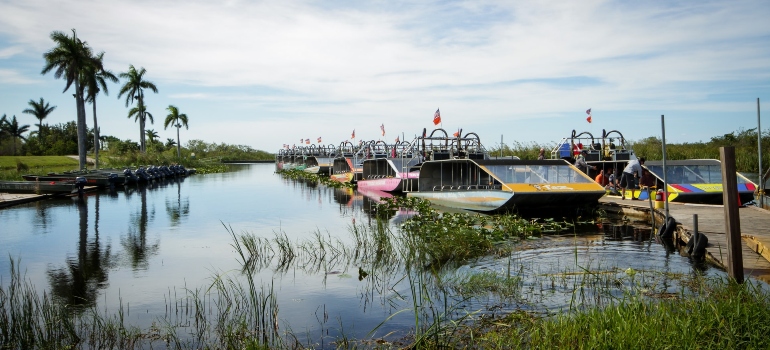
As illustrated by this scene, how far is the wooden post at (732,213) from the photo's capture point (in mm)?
9141

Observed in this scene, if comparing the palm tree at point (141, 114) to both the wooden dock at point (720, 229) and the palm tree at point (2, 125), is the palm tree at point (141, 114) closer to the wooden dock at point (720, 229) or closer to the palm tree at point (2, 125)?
the palm tree at point (2, 125)

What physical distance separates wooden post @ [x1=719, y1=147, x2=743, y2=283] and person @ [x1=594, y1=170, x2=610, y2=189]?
1778 cm

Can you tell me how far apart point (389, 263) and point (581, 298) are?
4966 millimetres

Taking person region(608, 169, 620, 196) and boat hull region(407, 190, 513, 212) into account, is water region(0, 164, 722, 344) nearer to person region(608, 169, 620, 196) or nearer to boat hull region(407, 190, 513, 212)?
boat hull region(407, 190, 513, 212)

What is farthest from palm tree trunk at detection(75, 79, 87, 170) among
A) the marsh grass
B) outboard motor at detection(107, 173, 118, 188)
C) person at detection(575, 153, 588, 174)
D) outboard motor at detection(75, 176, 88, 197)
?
the marsh grass

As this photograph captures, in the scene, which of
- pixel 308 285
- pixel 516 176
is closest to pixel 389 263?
pixel 308 285

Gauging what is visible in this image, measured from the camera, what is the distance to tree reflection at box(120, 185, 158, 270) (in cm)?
1513

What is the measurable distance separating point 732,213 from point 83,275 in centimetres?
1196

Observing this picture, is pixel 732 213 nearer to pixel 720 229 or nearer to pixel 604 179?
pixel 720 229

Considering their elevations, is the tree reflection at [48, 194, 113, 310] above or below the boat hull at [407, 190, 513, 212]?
below

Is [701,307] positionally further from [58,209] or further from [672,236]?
[58,209]

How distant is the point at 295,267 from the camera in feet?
45.2

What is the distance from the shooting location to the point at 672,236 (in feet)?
52.6

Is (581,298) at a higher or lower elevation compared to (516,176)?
lower
